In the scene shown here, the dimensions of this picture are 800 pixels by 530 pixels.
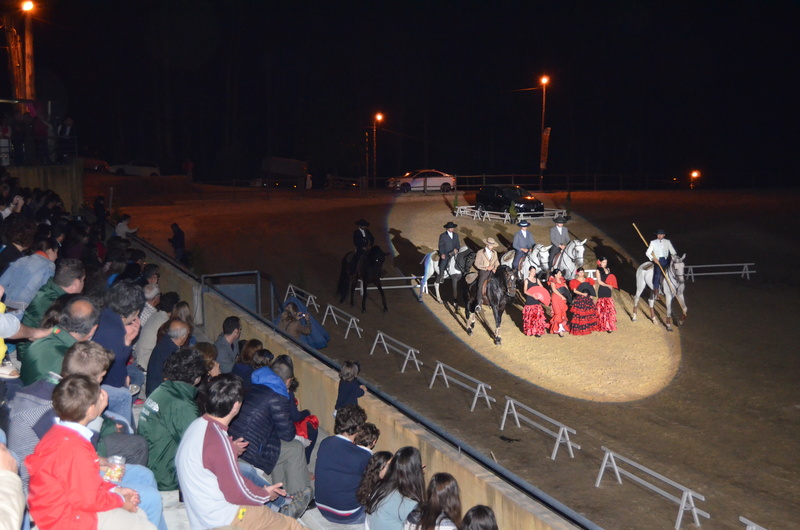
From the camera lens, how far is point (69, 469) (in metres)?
4.15

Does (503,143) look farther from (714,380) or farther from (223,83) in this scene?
(714,380)

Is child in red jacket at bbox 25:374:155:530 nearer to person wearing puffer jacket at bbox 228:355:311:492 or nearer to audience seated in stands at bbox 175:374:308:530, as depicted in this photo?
audience seated in stands at bbox 175:374:308:530

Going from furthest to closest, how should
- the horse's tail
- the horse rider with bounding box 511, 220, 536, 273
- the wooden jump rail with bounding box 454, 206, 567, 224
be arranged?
1. the wooden jump rail with bounding box 454, 206, 567, 224
2. the horse's tail
3. the horse rider with bounding box 511, 220, 536, 273

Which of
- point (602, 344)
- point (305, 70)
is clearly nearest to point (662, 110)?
point (305, 70)

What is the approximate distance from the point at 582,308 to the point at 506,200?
14.2 metres

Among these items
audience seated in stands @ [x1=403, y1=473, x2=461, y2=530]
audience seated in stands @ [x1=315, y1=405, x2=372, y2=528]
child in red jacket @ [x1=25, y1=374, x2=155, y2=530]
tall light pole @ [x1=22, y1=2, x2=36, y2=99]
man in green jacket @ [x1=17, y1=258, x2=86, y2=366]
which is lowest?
audience seated in stands @ [x1=315, y1=405, x2=372, y2=528]

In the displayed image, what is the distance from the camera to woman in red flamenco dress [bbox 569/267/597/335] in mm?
16547

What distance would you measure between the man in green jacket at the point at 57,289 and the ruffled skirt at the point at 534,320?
11130mm

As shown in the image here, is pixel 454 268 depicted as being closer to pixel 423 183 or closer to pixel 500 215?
pixel 500 215

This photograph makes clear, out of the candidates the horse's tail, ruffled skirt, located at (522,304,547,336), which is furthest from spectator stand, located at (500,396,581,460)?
the horse's tail

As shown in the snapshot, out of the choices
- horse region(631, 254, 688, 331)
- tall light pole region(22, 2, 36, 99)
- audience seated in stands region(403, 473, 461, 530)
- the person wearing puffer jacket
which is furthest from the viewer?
tall light pole region(22, 2, 36, 99)

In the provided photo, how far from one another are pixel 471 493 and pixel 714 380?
30.4 feet

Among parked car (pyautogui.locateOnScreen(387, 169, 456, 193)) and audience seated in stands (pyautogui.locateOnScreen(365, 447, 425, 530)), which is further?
parked car (pyautogui.locateOnScreen(387, 169, 456, 193))

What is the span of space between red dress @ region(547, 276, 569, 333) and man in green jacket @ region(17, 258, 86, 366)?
37.3ft
